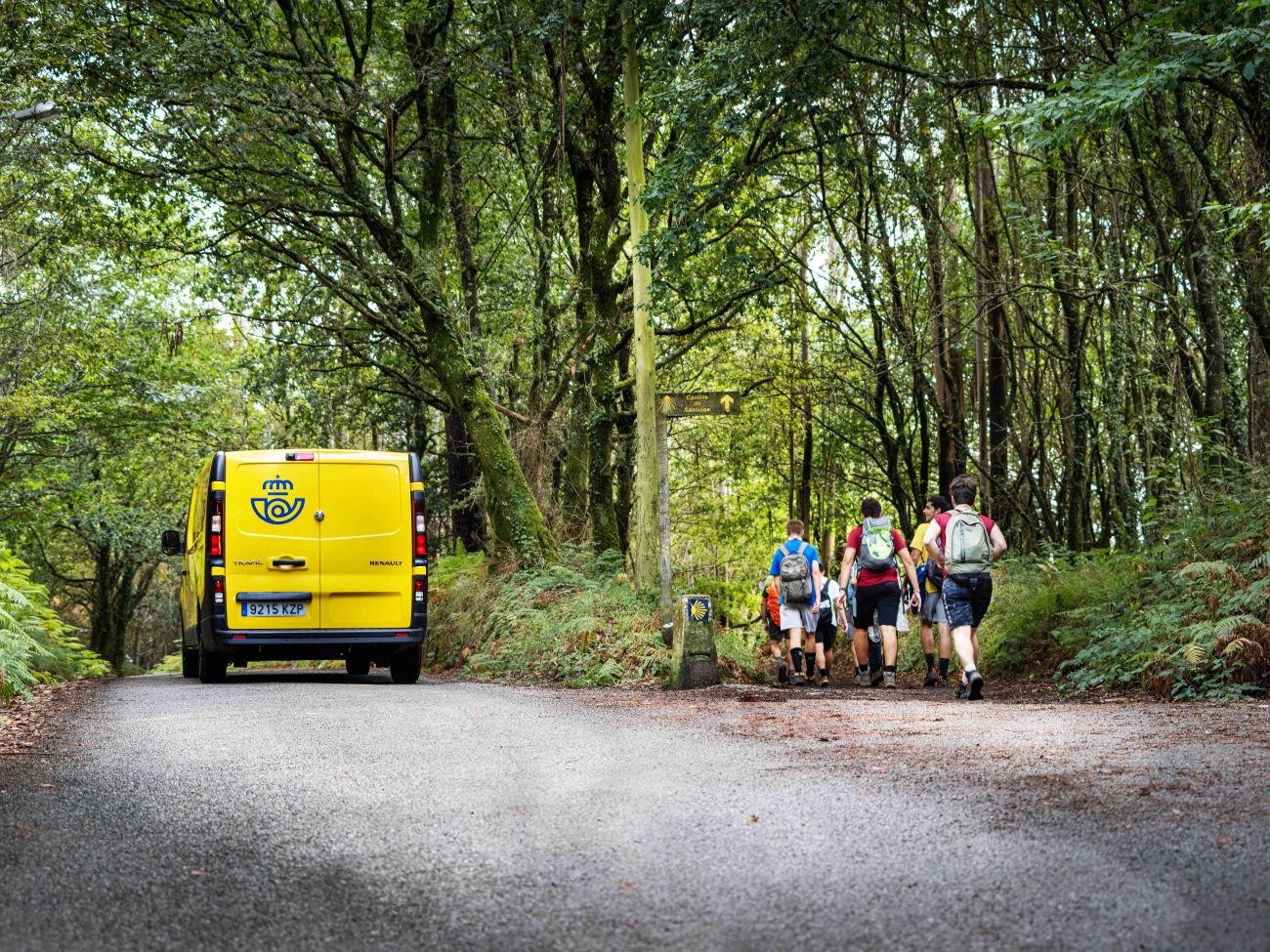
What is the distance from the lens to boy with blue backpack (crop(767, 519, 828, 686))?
536 inches

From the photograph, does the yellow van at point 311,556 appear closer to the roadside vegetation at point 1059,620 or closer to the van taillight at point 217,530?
the van taillight at point 217,530

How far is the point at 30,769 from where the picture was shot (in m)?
6.62

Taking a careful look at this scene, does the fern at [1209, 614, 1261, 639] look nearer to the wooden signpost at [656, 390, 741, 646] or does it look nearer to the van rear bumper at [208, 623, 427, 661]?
the wooden signpost at [656, 390, 741, 646]

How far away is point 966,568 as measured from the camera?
10.8 m

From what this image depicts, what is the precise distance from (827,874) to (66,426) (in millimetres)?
24981

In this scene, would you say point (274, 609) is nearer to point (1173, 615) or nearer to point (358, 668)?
point (358, 668)

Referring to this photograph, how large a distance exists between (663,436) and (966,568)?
4276mm

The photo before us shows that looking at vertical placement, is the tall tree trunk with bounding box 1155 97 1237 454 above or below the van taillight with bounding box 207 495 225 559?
above

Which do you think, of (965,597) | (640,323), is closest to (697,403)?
(640,323)

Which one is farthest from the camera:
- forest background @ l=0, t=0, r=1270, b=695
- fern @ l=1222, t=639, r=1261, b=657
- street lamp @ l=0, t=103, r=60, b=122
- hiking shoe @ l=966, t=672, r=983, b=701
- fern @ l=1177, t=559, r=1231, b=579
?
street lamp @ l=0, t=103, r=60, b=122

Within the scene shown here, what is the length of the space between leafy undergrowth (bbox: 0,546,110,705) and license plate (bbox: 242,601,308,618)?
2.05m

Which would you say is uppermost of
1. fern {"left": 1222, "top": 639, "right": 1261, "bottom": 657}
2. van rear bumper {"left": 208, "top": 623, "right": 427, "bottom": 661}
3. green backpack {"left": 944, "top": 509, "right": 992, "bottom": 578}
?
green backpack {"left": 944, "top": 509, "right": 992, "bottom": 578}

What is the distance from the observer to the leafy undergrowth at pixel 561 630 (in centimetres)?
1333

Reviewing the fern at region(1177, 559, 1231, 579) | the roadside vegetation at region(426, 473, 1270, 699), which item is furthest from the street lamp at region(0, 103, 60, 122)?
the fern at region(1177, 559, 1231, 579)
